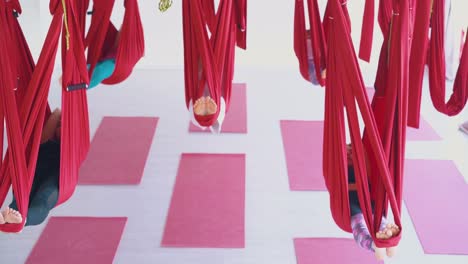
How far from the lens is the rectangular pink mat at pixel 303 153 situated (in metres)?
3.84

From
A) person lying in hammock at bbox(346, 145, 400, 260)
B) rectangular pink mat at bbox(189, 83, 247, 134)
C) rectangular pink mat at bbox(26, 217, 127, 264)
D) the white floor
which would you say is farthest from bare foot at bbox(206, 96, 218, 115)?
rectangular pink mat at bbox(189, 83, 247, 134)

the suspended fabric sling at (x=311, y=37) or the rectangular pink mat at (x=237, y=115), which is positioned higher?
the suspended fabric sling at (x=311, y=37)

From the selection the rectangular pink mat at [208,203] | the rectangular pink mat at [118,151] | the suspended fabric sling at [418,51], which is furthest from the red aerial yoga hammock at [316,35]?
the rectangular pink mat at [118,151]

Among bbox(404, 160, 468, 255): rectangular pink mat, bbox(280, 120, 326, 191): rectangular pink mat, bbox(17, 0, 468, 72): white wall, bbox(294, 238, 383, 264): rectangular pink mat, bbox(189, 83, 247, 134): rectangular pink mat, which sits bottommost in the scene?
bbox(404, 160, 468, 255): rectangular pink mat

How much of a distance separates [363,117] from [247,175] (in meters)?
1.94

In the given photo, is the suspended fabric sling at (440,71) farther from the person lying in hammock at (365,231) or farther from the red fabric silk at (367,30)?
the person lying in hammock at (365,231)

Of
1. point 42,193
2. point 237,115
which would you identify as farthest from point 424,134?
point 42,193

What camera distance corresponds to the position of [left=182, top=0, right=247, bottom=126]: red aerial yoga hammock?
2211mm

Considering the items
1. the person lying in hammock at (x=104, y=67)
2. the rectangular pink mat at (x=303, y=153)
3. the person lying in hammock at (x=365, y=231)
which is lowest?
the rectangular pink mat at (x=303, y=153)

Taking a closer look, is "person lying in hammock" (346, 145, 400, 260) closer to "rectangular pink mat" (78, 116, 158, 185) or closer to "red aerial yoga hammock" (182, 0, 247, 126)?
"red aerial yoga hammock" (182, 0, 247, 126)

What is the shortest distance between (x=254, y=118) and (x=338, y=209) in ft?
7.68

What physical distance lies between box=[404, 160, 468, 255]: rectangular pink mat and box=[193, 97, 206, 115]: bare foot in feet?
5.16

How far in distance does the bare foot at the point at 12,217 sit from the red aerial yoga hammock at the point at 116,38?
0.67m

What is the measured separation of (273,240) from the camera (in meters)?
3.36
